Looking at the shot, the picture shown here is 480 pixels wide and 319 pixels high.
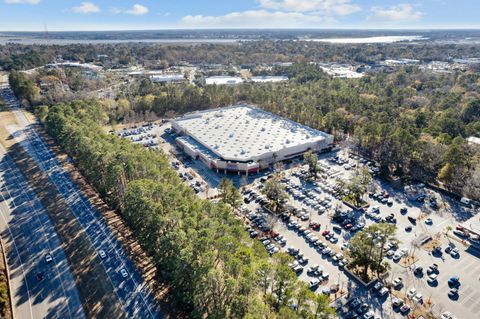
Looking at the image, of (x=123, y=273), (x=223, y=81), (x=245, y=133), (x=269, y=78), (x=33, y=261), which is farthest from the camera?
(x=269, y=78)

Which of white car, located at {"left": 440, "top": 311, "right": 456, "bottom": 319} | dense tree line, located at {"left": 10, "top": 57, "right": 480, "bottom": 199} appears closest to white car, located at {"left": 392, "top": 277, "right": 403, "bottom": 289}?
white car, located at {"left": 440, "top": 311, "right": 456, "bottom": 319}

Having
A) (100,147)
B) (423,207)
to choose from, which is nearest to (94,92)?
(100,147)

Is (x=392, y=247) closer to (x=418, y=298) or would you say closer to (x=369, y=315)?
(x=418, y=298)

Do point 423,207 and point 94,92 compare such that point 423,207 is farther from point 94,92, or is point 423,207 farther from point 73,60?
point 73,60

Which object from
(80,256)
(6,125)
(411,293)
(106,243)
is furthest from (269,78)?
(411,293)

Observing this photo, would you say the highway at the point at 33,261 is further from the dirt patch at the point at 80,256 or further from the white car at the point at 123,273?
the white car at the point at 123,273
